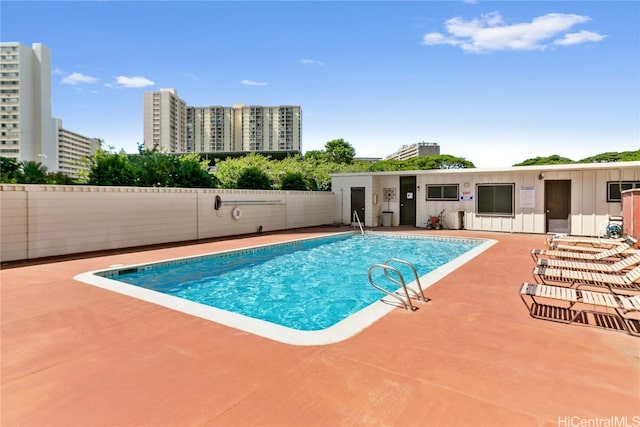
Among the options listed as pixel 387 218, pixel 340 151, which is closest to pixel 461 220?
pixel 387 218

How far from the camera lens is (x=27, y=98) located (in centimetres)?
5966

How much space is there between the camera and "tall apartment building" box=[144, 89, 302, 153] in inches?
2641

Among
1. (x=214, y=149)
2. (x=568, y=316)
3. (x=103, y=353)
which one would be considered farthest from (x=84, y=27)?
(x=214, y=149)

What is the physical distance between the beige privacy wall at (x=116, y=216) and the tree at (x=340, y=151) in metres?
36.1

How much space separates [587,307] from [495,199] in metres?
10.4

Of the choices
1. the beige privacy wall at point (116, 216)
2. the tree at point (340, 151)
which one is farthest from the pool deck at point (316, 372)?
the tree at point (340, 151)

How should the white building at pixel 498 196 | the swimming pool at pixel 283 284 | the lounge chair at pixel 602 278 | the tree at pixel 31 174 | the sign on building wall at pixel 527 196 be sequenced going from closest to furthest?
the swimming pool at pixel 283 284 → the lounge chair at pixel 602 278 → the tree at pixel 31 174 → the white building at pixel 498 196 → the sign on building wall at pixel 527 196

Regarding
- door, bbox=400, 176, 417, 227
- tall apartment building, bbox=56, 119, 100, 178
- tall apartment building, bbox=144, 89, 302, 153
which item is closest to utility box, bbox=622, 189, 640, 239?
door, bbox=400, 176, 417, 227

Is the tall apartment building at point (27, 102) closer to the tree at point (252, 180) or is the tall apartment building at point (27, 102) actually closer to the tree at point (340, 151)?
the tree at point (340, 151)

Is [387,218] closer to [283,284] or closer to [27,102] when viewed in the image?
[283,284]

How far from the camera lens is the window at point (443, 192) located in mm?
14992

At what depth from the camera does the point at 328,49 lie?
595 inches

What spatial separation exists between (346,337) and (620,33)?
42.4 ft

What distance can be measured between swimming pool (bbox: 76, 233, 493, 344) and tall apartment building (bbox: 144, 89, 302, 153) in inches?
2361
